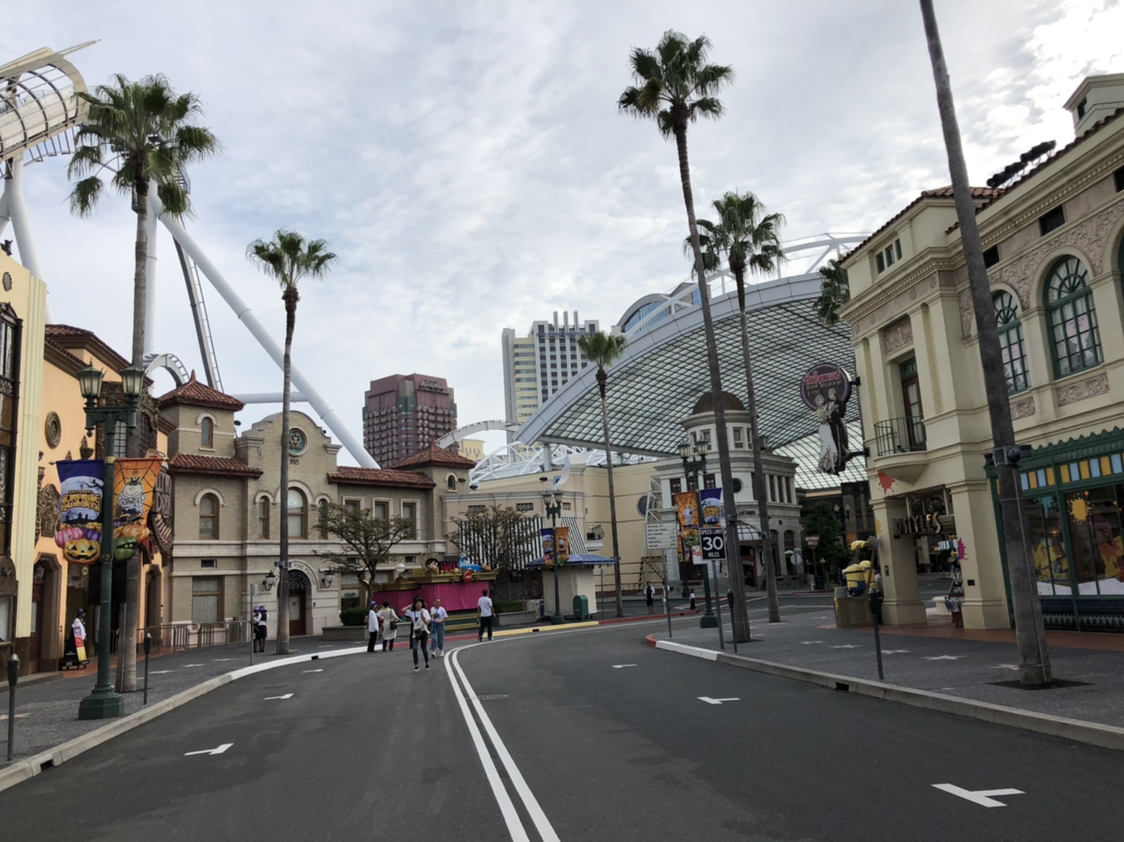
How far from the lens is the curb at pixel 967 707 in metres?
8.77

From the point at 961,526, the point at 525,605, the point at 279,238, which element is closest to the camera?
the point at 961,526

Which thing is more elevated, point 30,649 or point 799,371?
point 799,371

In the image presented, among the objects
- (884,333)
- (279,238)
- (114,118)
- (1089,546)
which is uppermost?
(279,238)

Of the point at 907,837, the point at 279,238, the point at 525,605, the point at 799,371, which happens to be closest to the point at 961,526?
the point at 907,837

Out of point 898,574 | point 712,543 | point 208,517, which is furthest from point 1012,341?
point 208,517

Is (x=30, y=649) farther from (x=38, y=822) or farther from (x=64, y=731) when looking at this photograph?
(x=38, y=822)

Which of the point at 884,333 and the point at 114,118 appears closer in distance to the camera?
the point at 114,118

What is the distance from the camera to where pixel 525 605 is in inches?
1908

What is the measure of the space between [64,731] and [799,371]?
7720 centimetres

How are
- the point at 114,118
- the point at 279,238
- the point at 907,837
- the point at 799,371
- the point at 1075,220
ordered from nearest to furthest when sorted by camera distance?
the point at 907,837
the point at 1075,220
the point at 114,118
the point at 279,238
the point at 799,371

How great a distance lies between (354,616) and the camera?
135ft

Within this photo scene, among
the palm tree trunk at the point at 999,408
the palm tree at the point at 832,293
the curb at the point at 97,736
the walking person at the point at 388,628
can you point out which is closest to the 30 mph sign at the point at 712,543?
the palm tree trunk at the point at 999,408

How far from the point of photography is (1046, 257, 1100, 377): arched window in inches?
715

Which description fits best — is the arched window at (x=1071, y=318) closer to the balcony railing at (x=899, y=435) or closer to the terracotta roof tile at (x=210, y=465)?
the balcony railing at (x=899, y=435)
